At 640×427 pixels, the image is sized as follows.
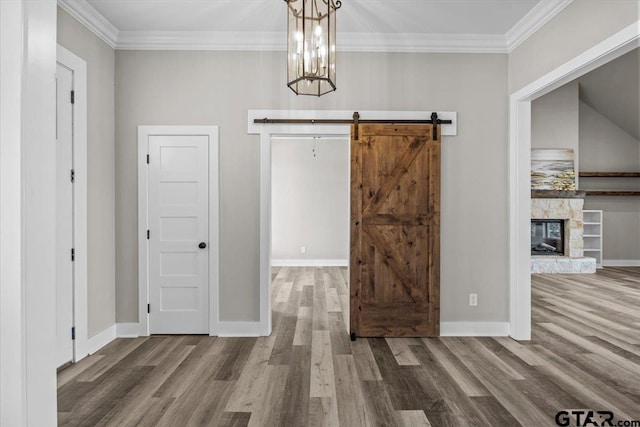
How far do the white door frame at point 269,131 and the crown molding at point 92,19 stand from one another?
151 cm

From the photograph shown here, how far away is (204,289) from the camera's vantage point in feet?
13.3

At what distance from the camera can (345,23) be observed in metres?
3.69

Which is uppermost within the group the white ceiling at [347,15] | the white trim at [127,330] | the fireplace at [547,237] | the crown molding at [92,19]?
the white ceiling at [347,15]

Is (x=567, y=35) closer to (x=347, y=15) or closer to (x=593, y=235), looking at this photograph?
(x=347, y=15)

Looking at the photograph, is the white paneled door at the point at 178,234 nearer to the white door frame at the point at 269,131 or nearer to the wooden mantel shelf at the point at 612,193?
the white door frame at the point at 269,131

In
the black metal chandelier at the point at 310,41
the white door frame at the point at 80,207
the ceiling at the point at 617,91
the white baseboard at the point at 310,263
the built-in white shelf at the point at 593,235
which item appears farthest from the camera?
the white baseboard at the point at 310,263

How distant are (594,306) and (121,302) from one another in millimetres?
5754

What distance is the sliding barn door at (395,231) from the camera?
12.9ft

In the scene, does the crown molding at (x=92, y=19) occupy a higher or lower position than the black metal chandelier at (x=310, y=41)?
higher

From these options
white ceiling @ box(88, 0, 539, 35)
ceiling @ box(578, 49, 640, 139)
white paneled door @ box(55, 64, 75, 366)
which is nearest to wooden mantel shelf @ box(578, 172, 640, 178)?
ceiling @ box(578, 49, 640, 139)

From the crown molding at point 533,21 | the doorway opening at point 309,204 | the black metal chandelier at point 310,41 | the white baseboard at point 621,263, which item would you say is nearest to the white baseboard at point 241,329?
the black metal chandelier at point 310,41

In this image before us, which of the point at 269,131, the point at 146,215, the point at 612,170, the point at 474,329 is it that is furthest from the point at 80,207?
the point at 612,170

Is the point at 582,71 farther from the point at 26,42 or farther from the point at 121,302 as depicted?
Result: the point at 121,302

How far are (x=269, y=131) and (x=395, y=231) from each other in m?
1.64
